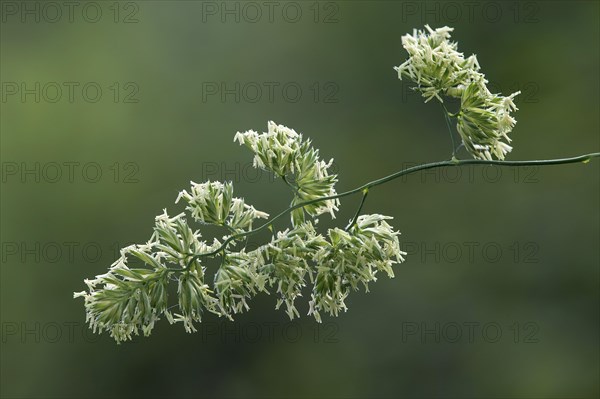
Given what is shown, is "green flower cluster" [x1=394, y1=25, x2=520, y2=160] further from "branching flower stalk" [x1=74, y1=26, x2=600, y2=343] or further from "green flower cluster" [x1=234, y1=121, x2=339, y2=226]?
"green flower cluster" [x1=234, y1=121, x2=339, y2=226]

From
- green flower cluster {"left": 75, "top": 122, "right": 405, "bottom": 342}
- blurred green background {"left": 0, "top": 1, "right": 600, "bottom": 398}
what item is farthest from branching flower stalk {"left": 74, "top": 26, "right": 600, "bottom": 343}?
blurred green background {"left": 0, "top": 1, "right": 600, "bottom": 398}

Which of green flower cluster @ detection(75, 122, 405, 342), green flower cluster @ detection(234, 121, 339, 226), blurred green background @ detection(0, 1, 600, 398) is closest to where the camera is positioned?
green flower cluster @ detection(75, 122, 405, 342)

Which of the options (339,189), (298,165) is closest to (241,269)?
(298,165)

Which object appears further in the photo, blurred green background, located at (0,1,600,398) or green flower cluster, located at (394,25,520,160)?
blurred green background, located at (0,1,600,398)

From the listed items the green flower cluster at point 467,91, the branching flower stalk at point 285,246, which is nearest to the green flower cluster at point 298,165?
the branching flower stalk at point 285,246

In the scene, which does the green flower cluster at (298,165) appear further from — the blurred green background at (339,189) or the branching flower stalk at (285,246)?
the blurred green background at (339,189)

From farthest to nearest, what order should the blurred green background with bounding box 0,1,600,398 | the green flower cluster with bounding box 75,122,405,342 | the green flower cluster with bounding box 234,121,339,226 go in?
the blurred green background with bounding box 0,1,600,398 → the green flower cluster with bounding box 234,121,339,226 → the green flower cluster with bounding box 75,122,405,342

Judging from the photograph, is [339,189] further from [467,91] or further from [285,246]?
[285,246]
